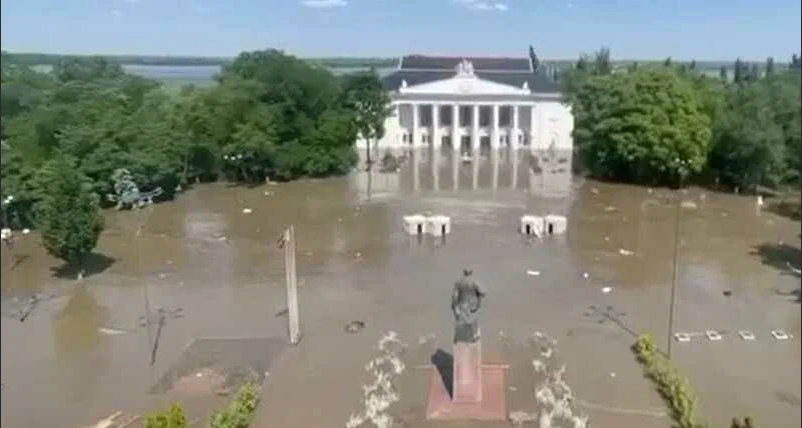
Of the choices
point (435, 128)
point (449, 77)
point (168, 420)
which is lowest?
point (435, 128)

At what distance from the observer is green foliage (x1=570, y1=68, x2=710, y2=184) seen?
1220 cm

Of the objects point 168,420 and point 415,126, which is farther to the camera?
point 415,126

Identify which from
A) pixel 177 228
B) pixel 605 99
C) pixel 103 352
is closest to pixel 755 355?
pixel 103 352

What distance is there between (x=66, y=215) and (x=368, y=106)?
767 centimetres

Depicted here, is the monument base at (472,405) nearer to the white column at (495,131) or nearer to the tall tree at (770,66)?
the tall tree at (770,66)

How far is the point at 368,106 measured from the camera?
46.6 feet

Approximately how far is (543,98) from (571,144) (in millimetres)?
1064

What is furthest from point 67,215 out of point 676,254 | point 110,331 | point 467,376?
point 676,254

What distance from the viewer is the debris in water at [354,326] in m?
6.30

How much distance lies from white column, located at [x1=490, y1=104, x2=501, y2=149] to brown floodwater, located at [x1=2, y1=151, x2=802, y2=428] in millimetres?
5717

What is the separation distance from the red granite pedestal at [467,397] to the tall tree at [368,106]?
330 inches

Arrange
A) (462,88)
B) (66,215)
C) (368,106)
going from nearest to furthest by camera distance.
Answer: (66,215) < (368,106) < (462,88)

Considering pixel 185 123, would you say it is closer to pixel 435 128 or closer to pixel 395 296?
pixel 395 296

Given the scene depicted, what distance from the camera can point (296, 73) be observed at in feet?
37.7
